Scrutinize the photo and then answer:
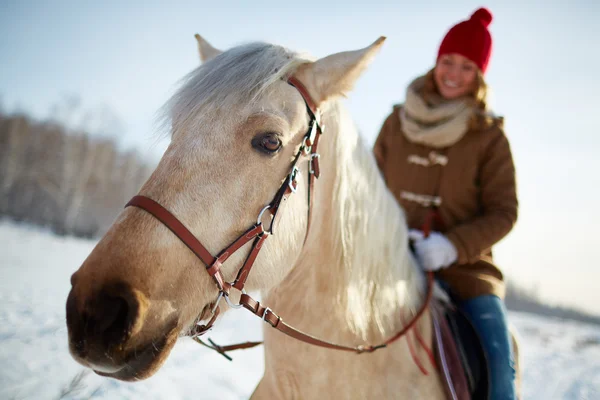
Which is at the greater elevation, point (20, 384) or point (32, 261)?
point (20, 384)

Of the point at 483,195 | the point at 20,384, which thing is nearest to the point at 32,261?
the point at 20,384

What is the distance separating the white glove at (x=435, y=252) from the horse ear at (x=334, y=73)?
45.8 inches

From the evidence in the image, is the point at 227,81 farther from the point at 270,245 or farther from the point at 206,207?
the point at 270,245

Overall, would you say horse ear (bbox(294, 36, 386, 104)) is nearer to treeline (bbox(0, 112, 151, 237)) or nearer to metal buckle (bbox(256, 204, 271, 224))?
metal buckle (bbox(256, 204, 271, 224))

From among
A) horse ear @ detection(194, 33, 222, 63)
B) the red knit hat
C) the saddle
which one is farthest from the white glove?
horse ear @ detection(194, 33, 222, 63)

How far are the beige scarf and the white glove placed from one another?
766 mm

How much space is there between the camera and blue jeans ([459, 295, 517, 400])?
1.82 meters

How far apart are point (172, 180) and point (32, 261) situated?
9204 mm

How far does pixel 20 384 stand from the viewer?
296 centimetres

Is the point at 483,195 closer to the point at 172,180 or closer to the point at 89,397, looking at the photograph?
the point at 172,180

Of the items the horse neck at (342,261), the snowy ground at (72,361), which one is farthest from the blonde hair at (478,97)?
the snowy ground at (72,361)

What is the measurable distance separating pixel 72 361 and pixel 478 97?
17.2 ft

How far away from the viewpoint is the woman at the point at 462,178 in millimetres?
2035

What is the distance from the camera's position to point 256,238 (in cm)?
127
